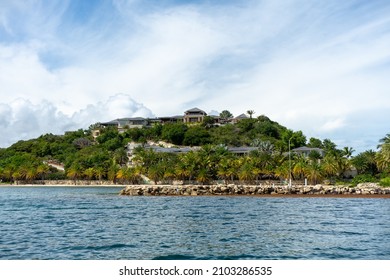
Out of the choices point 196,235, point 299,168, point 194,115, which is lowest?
point 196,235

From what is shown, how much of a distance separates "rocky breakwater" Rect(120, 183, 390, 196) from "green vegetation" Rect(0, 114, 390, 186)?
7905 mm

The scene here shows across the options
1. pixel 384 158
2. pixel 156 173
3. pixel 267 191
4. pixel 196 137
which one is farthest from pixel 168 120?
pixel 267 191

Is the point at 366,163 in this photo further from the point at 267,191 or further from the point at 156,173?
the point at 156,173

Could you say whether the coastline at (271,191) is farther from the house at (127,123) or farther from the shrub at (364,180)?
the house at (127,123)

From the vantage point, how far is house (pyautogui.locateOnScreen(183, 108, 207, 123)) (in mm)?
152988

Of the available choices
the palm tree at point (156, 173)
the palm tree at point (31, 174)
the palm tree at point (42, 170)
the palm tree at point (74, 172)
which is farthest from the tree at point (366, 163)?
the palm tree at point (31, 174)

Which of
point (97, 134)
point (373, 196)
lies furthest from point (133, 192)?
point (97, 134)

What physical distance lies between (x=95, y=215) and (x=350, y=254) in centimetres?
2048

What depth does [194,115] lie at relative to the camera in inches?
6073

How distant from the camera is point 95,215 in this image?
1284 inches

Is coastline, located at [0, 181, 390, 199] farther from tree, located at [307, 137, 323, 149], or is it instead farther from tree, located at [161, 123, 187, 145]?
tree, located at [161, 123, 187, 145]

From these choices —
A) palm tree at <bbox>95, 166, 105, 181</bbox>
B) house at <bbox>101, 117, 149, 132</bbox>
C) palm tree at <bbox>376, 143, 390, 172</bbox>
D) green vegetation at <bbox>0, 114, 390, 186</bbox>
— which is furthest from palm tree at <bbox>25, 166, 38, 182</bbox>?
palm tree at <bbox>376, 143, 390, 172</bbox>

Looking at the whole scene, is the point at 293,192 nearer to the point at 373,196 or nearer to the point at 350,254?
the point at 373,196

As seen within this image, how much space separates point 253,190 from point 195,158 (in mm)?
27687
